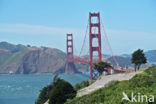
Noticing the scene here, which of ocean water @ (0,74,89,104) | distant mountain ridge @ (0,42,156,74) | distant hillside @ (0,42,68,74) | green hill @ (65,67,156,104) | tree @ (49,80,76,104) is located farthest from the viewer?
distant hillside @ (0,42,68,74)

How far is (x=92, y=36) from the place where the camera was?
173 feet

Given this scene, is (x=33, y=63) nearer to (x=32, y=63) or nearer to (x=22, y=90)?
(x=32, y=63)

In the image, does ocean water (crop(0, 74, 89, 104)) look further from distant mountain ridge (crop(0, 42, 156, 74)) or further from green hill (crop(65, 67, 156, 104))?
distant mountain ridge (crop(0, 42, 156, 74))

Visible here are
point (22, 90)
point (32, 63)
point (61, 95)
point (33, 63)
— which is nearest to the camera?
point (61, 95)

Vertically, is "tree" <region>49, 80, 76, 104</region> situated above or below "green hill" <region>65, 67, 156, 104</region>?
below

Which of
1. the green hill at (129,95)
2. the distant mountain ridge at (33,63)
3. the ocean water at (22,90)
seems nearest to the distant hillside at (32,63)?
the distant mountain ridge at (33,63)

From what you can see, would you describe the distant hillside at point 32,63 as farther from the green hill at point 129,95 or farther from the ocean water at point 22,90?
the green hill at point 129,95

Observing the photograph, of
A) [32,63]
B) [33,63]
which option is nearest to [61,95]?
[32,63]

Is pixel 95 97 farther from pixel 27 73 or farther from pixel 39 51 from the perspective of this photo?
pixel 39 51

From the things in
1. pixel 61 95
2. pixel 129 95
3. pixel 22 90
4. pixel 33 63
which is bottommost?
pixel 22 90

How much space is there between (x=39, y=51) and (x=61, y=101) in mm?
135044

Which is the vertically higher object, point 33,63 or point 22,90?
point 33,63

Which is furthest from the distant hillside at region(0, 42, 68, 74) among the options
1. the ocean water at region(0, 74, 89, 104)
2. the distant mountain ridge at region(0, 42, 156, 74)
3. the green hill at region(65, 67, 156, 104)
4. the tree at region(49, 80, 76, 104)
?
the green hill at region(65, 67, 156, 104)

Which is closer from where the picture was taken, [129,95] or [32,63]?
[129,95]
